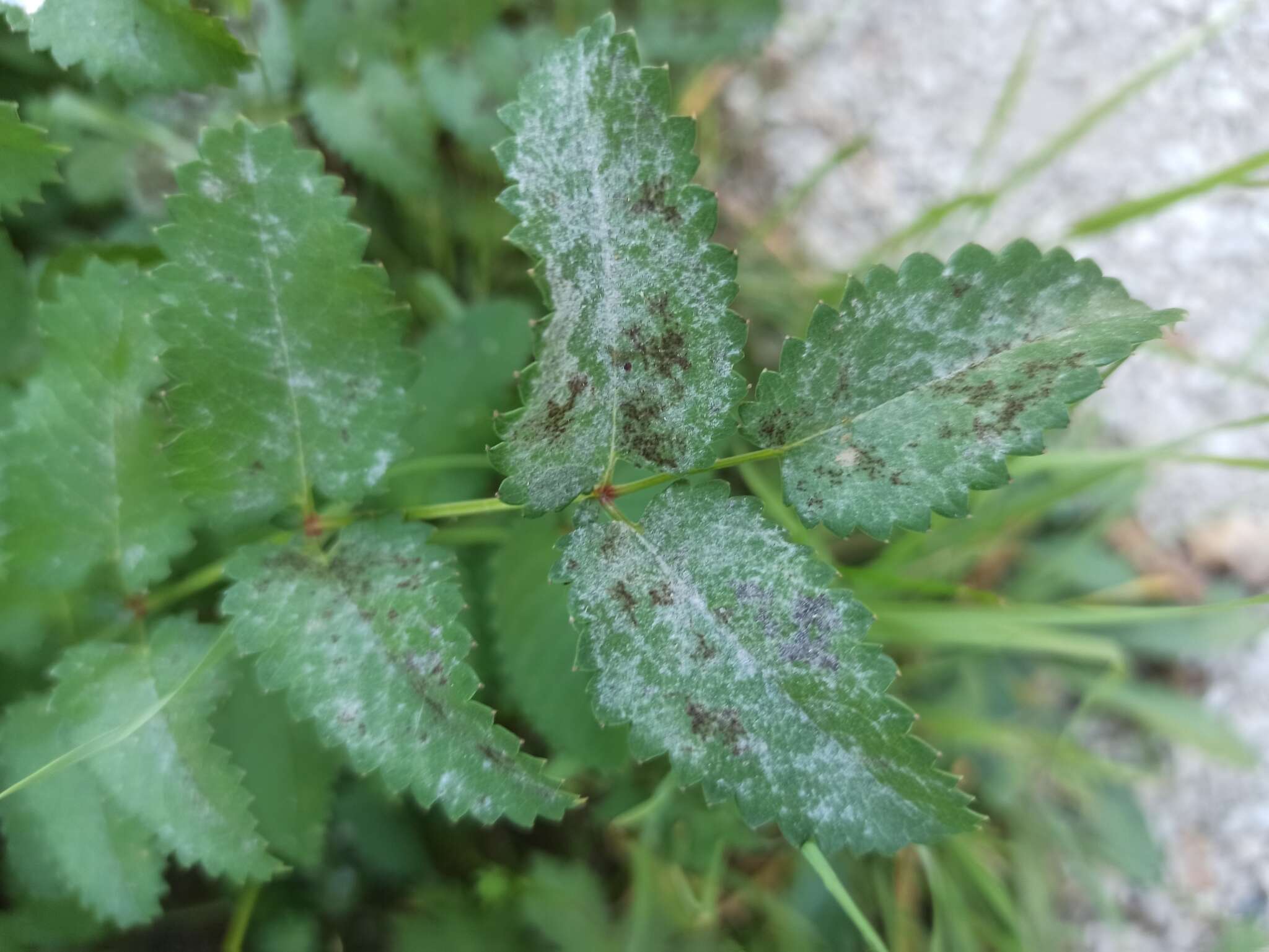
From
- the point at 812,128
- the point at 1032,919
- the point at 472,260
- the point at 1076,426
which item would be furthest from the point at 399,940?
the point at 812,128

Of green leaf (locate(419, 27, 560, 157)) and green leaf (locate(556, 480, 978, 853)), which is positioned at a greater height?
green leaf (locate(419, 27, 560, 157))

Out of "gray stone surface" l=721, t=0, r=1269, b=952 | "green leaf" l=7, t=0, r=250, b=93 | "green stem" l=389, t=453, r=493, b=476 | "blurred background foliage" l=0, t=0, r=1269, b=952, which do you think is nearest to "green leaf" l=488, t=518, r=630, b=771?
"blurred background foliage" l=0, t=0, r=1269, b=952

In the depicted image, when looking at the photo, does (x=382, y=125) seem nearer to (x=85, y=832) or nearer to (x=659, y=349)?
(x=659, y=349)

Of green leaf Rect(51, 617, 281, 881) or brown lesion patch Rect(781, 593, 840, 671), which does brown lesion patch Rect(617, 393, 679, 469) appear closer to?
brown lesion patch Rect(781, 593, 840, 671)

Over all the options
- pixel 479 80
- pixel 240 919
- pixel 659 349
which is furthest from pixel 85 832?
pixel 479 80

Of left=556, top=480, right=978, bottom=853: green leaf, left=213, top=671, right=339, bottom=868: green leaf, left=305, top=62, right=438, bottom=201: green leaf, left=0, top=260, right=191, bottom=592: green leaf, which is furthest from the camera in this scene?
left=305, top=62, right=438, bottom=201: green leaf

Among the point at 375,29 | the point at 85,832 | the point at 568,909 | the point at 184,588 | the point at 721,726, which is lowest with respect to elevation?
the point at 568,909

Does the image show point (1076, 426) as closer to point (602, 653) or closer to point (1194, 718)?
point (1194, 718)

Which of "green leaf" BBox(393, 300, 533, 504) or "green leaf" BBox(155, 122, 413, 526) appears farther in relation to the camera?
"green leaf" BBox(393, 300, 533, 504)

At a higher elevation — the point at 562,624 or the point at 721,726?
the point at 562,624
